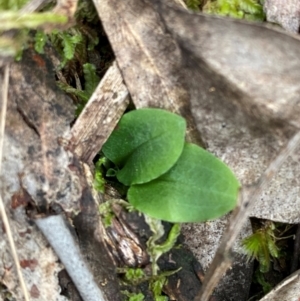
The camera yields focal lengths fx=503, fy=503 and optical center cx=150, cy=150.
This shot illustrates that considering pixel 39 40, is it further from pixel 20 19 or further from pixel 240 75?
pixel 240 75

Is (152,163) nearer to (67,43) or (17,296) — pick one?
(67,43)

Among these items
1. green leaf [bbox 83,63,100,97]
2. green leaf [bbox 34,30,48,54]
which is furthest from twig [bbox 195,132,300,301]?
green leaf [bbox 34,30,48,54]

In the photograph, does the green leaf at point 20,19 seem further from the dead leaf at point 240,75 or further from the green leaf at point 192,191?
the green leaf at point 192,191

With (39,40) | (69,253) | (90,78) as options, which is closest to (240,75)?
(90,78)

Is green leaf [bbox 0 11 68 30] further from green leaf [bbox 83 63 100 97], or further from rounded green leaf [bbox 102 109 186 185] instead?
rounded green leaf [bbox 102 109 186 185]

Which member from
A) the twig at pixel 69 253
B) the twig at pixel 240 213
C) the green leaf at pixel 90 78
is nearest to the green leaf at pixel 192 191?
the twig at pixel 240 213
